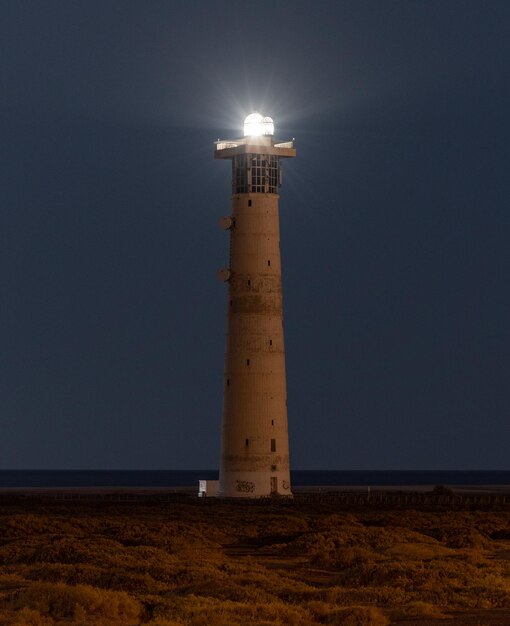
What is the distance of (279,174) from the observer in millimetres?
67812

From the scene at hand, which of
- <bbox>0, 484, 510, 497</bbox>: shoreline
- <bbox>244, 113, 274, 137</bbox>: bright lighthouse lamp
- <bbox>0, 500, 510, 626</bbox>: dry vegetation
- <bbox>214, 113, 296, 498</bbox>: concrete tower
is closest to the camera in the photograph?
<bbox>0, 500, 510, 626</bbox>: dry vegetation

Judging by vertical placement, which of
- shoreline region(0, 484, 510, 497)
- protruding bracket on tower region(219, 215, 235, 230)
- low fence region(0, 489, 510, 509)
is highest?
protruding bracket on tower region(219, 215, 235, 230)

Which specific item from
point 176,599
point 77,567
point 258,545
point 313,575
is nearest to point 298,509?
point 258,545

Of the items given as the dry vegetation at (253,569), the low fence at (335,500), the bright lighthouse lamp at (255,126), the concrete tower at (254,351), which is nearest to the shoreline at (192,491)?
the low fence at (335,500)

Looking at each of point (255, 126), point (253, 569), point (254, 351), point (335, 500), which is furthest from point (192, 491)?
point (253, 569)

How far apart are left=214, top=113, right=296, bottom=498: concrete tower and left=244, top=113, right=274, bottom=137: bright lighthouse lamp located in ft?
8.33

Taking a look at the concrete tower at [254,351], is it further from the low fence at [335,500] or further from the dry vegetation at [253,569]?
the dry vegetation at [253,569]

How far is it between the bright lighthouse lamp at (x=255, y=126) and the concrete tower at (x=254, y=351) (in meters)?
2.54

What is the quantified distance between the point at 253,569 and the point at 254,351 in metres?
28.4

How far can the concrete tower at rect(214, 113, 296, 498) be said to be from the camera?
2559 inches

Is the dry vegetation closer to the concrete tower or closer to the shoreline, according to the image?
the concrete tower

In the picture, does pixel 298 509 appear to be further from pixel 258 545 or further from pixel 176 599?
pixel 176 599

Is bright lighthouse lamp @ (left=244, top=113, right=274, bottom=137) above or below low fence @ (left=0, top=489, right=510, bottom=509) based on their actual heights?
above

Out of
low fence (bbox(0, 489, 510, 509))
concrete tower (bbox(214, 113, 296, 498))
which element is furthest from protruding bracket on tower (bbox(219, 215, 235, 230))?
low fence (bbox(0, 489, 510, 509))
